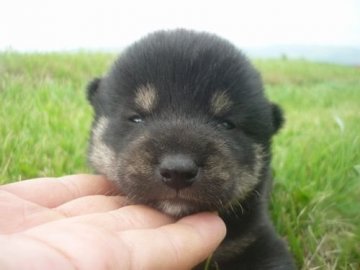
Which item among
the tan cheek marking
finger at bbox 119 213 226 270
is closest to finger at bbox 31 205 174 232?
finger at bbox 119 213 226 270

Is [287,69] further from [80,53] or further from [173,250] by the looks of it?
[173,250]

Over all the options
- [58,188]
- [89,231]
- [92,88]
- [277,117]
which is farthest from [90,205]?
[277,117]

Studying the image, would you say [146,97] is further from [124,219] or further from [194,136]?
[124,219]

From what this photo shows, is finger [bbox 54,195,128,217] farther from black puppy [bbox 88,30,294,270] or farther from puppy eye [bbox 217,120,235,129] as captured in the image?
puppy eye [bbox 217,120,235,129]

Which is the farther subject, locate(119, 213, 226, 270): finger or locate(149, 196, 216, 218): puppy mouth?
locate(149, 196, 216, 218): puppy mouth

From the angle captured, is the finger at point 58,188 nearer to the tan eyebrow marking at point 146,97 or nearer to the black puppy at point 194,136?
the black puppy at point 194,136

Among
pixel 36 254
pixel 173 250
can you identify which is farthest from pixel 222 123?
pixel 36 254

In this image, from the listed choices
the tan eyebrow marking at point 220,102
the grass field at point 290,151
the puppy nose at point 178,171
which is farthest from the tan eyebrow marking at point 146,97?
the grass field at point 290,151
